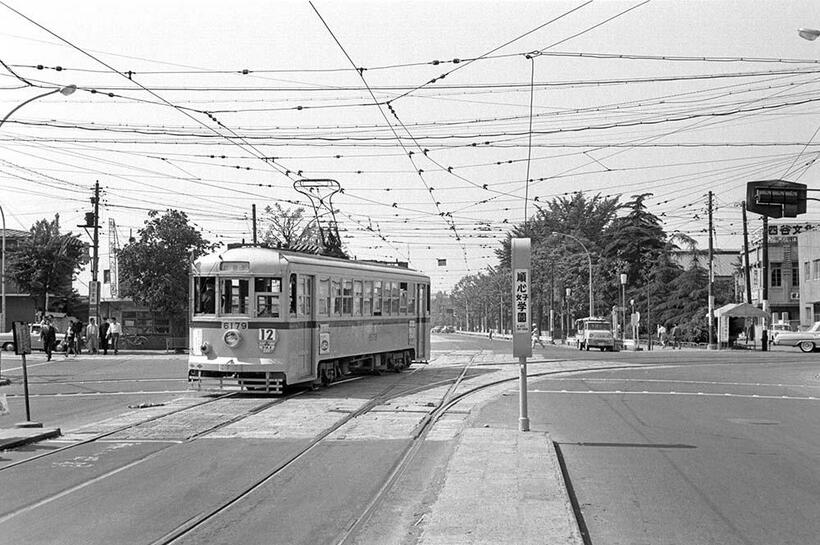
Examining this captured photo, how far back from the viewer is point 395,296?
26.0 metres

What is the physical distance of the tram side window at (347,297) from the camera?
22328mm

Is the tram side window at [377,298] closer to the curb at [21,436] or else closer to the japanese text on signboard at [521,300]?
the japanese text on signboard at [521,300]

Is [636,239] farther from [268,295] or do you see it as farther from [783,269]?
[268,295]

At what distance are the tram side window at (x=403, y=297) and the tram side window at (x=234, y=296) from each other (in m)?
7.60

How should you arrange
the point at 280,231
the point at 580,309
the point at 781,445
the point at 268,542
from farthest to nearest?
1. the point at 580,309
2. the point at 280,231
3. the point at 781,445
4. the point at 268,542

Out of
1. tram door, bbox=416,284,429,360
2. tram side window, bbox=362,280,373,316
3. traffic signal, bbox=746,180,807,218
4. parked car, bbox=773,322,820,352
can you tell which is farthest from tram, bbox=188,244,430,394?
parked car, bbox=773,322,820,352

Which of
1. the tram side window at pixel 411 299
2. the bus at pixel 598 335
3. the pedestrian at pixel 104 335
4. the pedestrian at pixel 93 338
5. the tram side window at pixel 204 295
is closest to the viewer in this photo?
the tram side window at pixel 204 295

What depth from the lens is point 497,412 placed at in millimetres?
16859

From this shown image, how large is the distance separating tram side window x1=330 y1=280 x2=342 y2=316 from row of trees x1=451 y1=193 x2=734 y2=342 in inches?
1628

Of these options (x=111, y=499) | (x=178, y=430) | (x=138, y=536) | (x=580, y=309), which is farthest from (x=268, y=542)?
(x=580, y=309)

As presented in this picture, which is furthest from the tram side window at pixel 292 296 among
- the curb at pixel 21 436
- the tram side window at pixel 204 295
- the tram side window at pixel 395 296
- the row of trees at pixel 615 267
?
the row of trees at pixel 615 267

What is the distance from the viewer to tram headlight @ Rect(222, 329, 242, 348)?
19.2 meters

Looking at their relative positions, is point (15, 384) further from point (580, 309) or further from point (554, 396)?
point (580, 309)

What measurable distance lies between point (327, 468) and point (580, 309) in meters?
69.9
